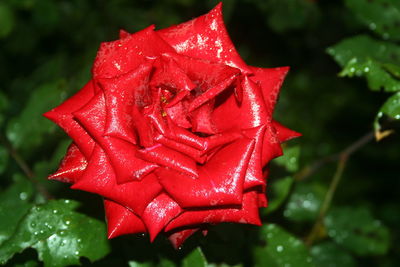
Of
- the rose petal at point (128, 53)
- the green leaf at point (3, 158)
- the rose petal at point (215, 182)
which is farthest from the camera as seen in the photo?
the green leaf at point (3, 158)

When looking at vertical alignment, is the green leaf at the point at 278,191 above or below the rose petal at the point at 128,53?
below

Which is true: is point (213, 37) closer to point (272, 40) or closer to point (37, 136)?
point (37, 136)

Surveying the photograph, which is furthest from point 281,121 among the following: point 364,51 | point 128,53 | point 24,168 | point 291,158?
point 128,53

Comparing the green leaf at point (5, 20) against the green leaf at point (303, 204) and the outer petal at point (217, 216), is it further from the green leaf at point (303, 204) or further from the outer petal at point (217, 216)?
the outer petal at point (217, 216)

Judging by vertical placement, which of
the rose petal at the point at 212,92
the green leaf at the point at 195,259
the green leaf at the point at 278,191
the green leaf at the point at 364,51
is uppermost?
the rose petal at the point at 212,92

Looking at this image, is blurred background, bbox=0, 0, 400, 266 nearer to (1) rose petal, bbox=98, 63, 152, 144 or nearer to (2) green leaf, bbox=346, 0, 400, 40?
(2) green leaf, bbox=346, 0, 400, 40

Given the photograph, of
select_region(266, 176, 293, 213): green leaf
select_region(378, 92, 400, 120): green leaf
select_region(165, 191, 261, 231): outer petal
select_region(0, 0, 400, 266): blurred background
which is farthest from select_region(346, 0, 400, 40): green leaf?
select_region(165, 191, 261, 231): outer petal

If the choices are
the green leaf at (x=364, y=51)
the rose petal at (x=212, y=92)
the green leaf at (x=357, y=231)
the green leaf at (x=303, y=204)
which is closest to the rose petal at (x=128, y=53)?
the rose petal at (x=212, y=92)

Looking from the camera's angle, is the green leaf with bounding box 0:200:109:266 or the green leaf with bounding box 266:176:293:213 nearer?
the green leaf with bounding box 0:200:109:266
